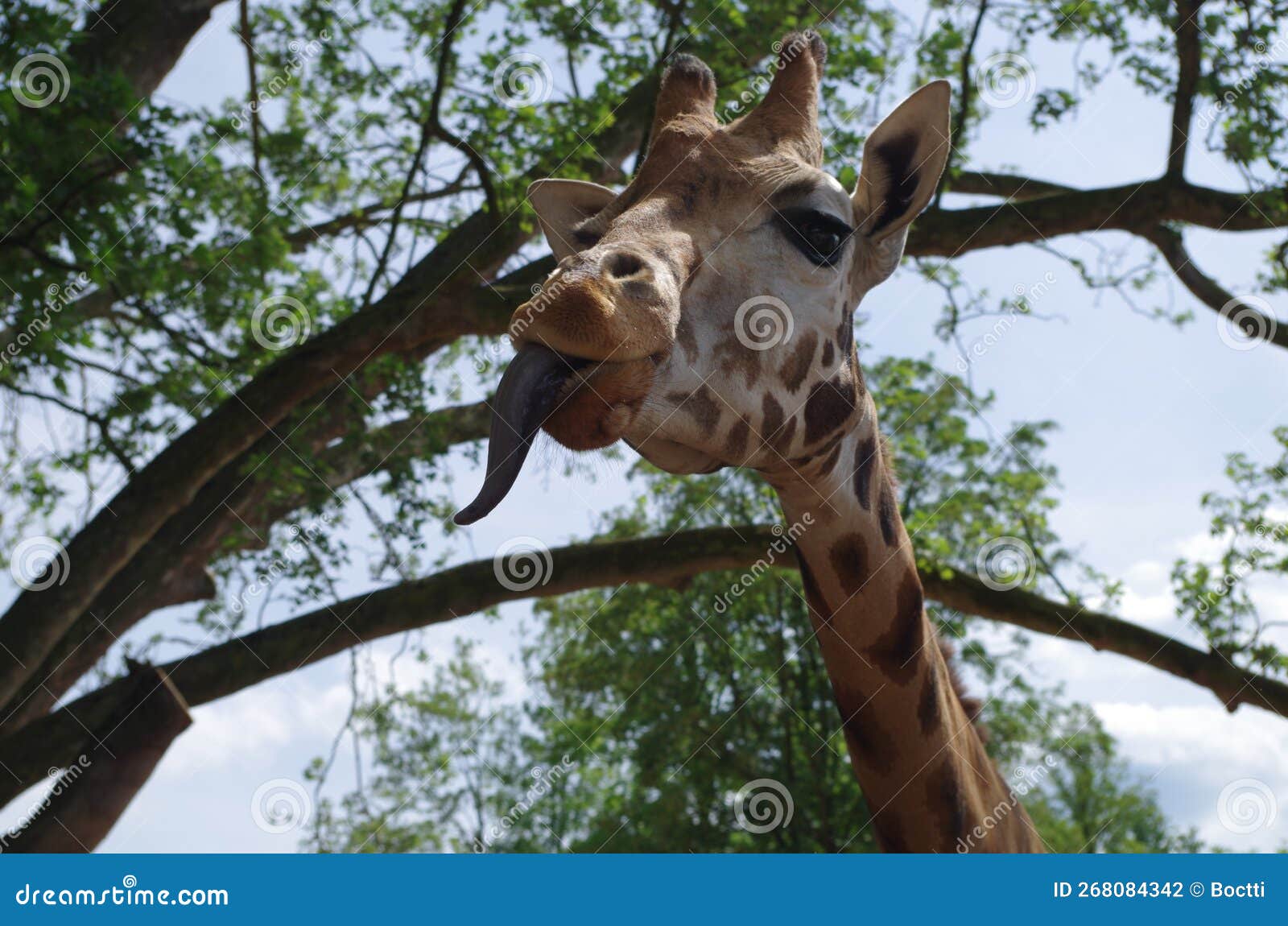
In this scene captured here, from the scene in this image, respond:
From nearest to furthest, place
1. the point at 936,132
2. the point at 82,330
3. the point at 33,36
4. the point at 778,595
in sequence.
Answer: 1. the point at 936,132
2. the point at 33,36
3. the point at 82,330
4. the point at 778,595

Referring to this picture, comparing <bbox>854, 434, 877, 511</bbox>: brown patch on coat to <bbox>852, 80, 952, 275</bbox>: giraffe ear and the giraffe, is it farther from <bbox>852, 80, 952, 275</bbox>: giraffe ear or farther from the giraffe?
<bbox>852, 80, 952, 275</bbox>: giraffe ear

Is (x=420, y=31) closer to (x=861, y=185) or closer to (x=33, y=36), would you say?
(x=33, y=36)

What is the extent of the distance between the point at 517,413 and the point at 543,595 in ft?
19.9

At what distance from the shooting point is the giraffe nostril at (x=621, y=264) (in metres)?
2.71

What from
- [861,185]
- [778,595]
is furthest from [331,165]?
[861,185]

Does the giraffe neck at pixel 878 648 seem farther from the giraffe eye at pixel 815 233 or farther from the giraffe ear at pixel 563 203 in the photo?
the giraffe ear at pixel 563 203

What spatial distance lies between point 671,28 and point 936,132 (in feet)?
14.6

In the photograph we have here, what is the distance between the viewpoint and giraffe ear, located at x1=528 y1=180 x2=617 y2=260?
4.04 metres

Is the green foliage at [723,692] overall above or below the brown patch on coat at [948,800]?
above

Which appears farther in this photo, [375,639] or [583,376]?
[375,639]

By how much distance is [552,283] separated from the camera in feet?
8.47

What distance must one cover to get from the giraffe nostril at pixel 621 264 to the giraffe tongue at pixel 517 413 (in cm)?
23

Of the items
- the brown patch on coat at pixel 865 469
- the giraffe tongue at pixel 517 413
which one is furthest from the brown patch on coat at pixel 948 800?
the giraffe tongue at pixel 517 413

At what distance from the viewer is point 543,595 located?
8.52 m
